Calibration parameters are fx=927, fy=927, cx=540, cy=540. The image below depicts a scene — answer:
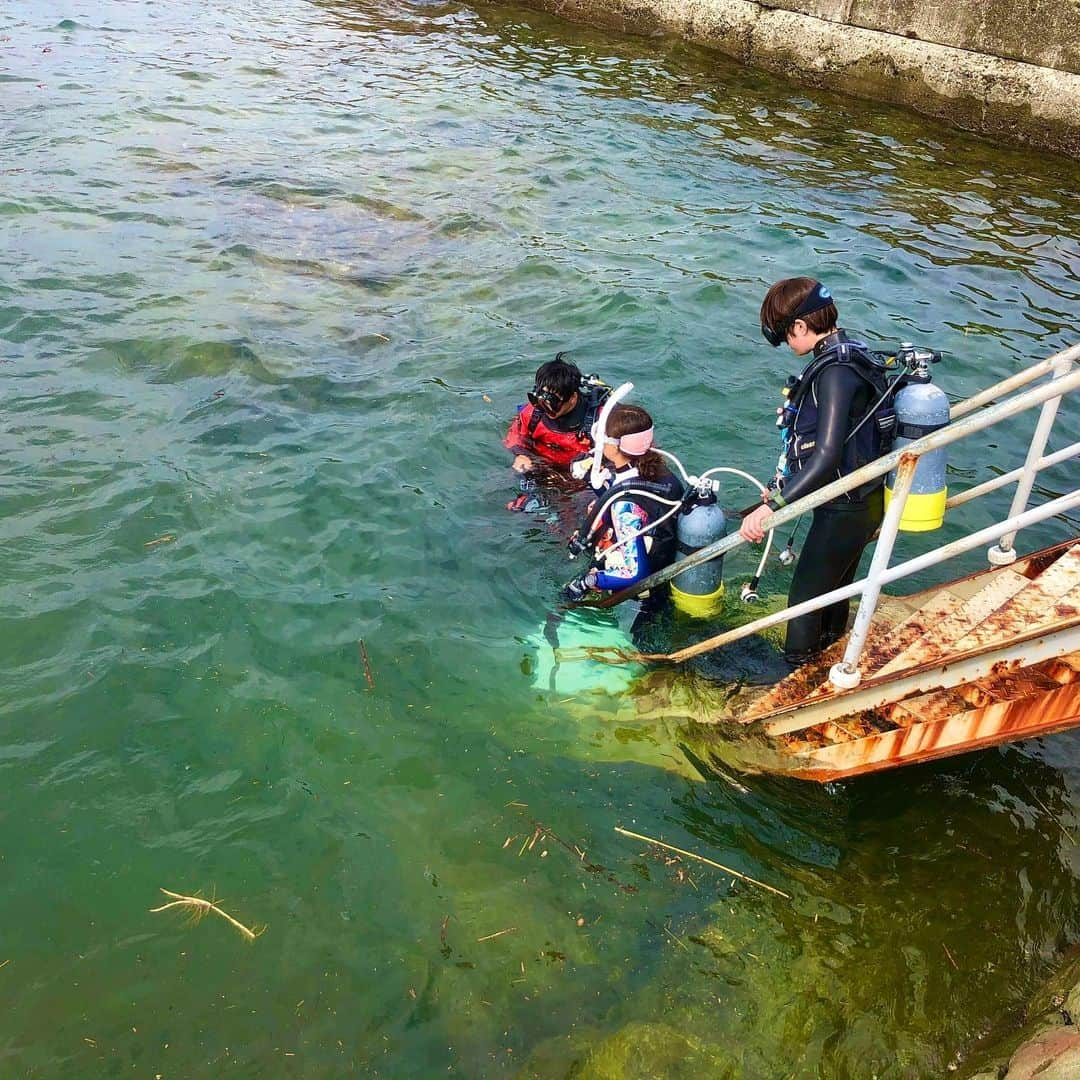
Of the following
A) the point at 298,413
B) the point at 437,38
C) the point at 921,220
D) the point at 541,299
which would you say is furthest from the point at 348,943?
the point at 437,38

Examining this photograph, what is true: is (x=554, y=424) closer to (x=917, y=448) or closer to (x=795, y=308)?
(x=795, y=308)

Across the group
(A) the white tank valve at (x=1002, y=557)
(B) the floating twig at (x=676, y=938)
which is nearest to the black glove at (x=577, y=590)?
(B) the floating twig at (x=676, y=938)

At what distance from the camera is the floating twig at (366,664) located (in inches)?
228

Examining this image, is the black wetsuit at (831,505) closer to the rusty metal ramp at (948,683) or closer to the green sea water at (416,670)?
the rusty metal ramp at (948,683)

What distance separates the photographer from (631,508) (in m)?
5.62

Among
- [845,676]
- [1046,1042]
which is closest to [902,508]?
[845,676]

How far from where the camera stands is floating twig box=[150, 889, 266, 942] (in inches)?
172

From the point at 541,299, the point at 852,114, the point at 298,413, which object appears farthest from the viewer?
the point at 852,114

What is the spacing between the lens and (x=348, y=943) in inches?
172

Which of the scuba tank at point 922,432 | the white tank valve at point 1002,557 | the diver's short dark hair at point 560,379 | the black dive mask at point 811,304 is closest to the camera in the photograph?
the scuba tank at point 922,432

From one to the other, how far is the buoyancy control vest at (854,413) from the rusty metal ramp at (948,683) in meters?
0.87

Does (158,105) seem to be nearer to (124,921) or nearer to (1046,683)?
(124,921)

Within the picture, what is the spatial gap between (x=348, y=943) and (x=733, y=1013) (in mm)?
1792

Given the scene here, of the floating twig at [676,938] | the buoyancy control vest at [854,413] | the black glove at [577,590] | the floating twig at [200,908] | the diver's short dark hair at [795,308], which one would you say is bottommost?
the floating twig at [200,908]
